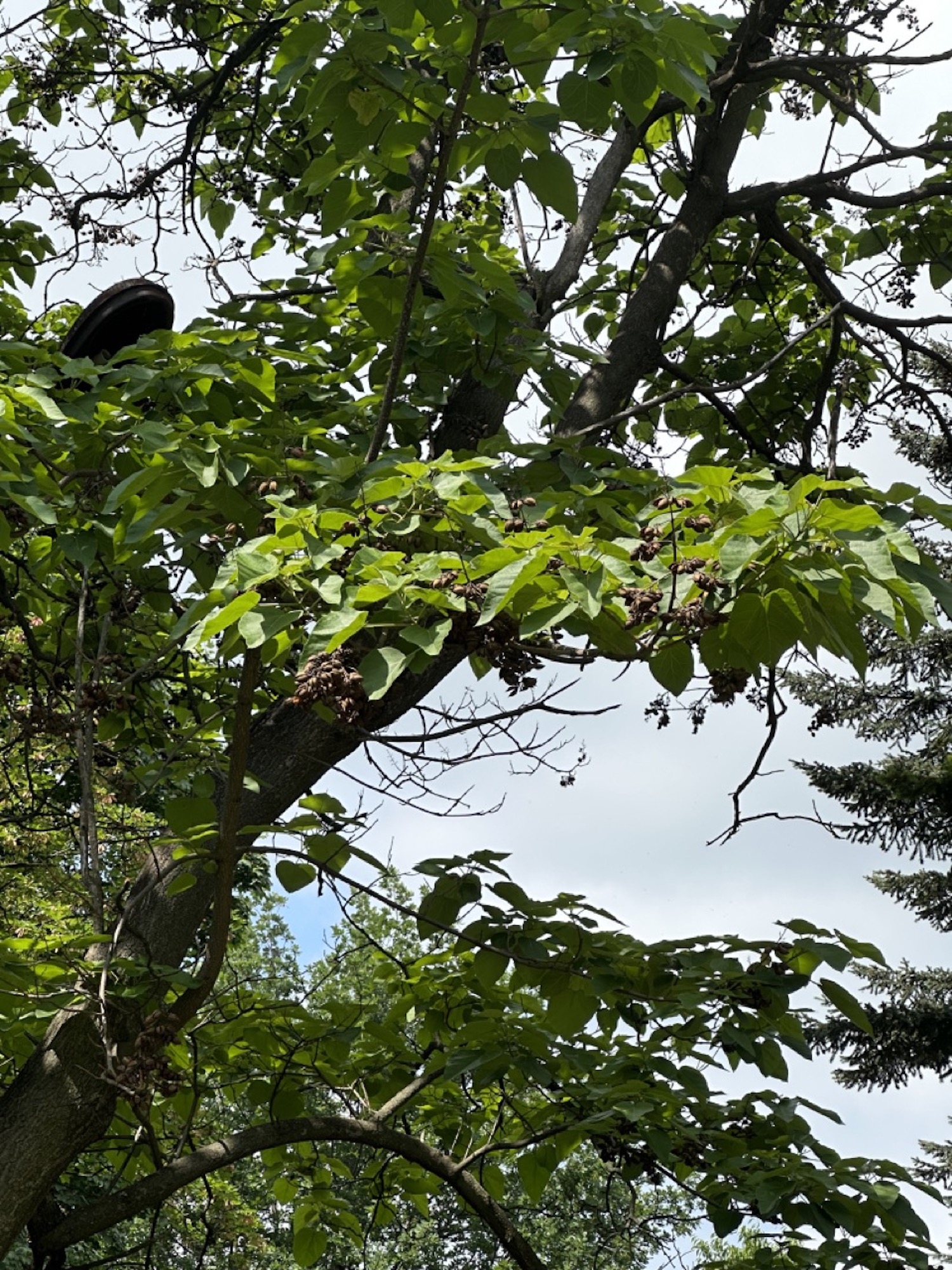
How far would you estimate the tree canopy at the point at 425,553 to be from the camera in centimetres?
223

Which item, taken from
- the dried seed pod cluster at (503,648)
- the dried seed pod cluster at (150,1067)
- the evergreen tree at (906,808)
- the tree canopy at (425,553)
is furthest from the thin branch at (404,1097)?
the evergreen tree at (906,808)

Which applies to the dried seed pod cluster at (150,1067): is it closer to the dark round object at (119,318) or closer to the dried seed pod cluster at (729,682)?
the dried seed pod cluster at (729,682)

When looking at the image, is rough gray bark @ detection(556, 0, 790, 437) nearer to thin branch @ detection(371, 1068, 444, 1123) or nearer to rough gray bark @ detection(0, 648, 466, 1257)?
rough gray bark @ detection(0, 648, 466, 1257)

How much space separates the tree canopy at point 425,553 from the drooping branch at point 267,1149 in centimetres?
1

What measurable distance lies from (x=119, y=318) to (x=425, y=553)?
1885 mm

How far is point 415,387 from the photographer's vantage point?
3.69 metres

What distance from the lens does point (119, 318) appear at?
3863 mm

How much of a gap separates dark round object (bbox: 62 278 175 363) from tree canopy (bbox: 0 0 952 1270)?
0.24 metres

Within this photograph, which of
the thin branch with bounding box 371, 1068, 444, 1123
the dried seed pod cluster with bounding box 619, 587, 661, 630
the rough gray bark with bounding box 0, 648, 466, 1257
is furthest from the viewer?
the thin branch with bounding box 371, 1068, 444, 1123

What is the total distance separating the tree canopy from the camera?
2.23 m

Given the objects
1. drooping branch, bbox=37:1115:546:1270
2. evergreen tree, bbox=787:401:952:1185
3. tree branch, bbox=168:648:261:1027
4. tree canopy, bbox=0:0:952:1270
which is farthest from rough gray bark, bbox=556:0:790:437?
evergreen tree, bbox=787:401:952:1185

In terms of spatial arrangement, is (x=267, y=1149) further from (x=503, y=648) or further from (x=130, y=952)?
(x=503, y=648)

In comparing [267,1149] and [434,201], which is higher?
[434,201]

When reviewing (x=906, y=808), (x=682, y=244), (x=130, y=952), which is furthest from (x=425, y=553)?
(x=906, y=808)
